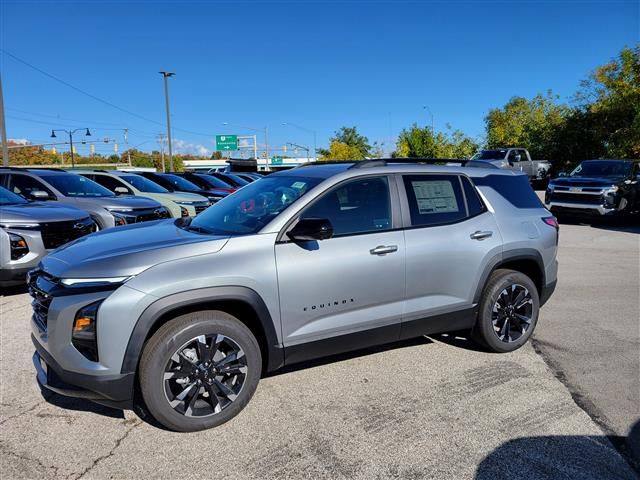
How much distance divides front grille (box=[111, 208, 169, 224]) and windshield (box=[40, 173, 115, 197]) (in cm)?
102

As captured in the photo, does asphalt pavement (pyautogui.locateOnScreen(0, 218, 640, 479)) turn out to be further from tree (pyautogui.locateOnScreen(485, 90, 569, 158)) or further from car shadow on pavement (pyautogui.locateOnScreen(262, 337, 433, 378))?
tree (pyautogui.locateOnScreen(485, 90, 569, 158))

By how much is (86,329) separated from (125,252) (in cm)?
54

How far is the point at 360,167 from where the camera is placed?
3861mm

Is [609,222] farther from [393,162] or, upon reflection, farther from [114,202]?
[114,202]

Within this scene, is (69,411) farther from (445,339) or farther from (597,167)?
(597,167)

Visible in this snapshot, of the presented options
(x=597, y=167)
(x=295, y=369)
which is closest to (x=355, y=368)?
(x=295, y=369)

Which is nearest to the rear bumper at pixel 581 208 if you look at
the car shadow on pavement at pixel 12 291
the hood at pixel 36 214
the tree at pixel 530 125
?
the hood at pixel 36 214

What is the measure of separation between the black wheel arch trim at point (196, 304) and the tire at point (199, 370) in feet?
0.30

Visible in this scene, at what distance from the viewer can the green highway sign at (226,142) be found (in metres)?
62.0

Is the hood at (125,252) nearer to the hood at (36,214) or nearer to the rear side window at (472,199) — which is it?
the rear side window at (472,199)

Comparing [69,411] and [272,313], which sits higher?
[272,313]

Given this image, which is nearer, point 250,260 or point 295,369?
point 250,260

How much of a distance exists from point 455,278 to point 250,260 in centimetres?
186

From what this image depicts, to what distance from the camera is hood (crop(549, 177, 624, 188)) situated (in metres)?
12.9
